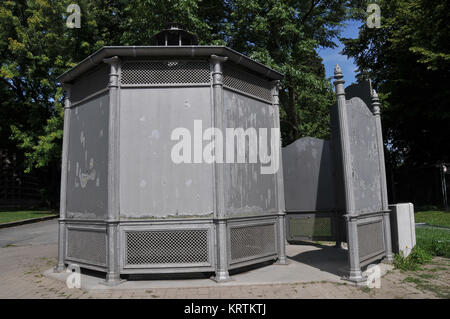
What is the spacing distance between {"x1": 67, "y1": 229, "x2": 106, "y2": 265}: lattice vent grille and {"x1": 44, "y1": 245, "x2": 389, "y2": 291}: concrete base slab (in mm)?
329

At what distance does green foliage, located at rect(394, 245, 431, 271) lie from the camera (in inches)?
237

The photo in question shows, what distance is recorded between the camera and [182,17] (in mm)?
15750

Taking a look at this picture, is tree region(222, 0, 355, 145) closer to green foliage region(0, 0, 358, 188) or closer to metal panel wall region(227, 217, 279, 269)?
green foliage region(0, 0, 358, 188)

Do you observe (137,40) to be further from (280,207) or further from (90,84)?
(280,207)

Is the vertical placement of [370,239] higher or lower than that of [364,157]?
lower

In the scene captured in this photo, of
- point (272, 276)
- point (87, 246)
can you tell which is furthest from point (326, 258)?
point (87, 246)

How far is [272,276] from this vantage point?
5.60m

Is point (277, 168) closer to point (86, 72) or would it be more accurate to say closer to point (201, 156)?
point (201, 156)

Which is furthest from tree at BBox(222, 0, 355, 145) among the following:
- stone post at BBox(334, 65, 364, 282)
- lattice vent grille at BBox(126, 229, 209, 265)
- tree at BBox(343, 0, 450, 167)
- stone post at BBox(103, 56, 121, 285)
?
lattice vent grille at BBox(126, 229, 209, 265)

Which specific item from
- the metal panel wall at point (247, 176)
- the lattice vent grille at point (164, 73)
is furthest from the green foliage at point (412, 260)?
the lattice vent grille at point (164, 73)

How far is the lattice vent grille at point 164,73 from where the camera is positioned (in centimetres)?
580

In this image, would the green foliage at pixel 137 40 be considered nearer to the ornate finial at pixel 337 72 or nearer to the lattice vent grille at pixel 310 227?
the lattice vent grille at pixel 310 227

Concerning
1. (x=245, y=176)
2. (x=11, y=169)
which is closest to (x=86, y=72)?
(x=245, y=176)

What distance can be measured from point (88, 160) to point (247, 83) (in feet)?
11.0
